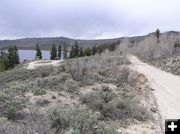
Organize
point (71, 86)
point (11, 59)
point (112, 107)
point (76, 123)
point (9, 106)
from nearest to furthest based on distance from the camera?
point (76, 123) → point (9, 106) → point (112, 107) → point (71, 86) → point (11, 59)

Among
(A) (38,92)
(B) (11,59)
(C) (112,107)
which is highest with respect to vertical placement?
(A) (38,92)

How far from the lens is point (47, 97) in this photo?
1377 cm

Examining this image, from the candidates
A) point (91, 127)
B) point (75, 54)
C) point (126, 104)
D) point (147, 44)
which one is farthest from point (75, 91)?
point (75, 54)

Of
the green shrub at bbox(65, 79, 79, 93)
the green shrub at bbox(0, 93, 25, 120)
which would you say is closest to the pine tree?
the green shrub at bbox(65, 79, 79, 93)

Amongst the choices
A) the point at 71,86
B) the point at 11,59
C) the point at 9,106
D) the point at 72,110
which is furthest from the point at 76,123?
the point at 11,59

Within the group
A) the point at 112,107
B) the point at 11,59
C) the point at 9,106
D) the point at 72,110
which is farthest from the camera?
the point at 11,59

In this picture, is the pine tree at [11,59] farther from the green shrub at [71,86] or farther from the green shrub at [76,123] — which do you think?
the green shrub at [76,123]

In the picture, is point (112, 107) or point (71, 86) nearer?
point (112, 107)

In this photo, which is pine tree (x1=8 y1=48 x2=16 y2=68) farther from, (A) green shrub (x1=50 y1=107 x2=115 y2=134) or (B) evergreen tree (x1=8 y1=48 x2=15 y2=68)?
(A) green shrub (x1=50 y1=107 x2=115 y2=134)

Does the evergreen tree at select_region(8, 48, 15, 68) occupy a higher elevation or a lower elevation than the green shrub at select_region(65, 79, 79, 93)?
lower

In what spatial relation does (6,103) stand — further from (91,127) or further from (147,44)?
(147,44)

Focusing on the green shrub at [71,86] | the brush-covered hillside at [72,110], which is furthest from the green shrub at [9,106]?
the green shrub at [71,86]

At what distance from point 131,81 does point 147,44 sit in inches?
2982

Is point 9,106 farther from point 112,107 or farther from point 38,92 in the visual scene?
point 38,92
